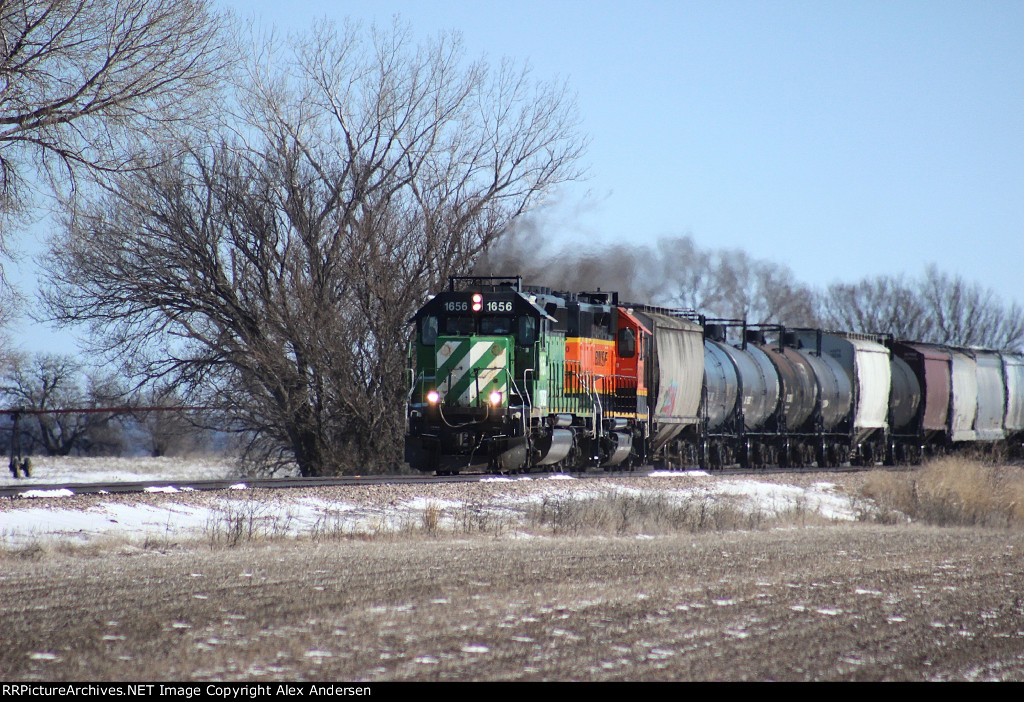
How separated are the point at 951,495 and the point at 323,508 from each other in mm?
10501

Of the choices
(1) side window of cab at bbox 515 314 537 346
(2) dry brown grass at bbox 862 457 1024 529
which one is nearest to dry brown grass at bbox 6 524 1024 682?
(2) dry brown grass at bbox 862 457 1024 529

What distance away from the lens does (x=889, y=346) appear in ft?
106

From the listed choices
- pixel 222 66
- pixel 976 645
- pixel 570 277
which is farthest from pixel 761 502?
pixel 570 277

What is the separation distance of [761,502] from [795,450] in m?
11.6

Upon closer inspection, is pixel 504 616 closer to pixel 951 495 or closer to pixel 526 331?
pixel 526 331

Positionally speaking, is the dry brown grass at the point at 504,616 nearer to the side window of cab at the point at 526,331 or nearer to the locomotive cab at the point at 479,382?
the locomotive cab at the point at 479,382

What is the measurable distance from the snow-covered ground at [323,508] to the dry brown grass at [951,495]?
0.91 metres

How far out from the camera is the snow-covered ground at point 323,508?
1089 centimetres

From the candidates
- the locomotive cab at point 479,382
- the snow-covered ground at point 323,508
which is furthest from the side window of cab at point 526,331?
the snow-covered ground at point 323,508

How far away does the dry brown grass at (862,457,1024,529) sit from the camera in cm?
1648

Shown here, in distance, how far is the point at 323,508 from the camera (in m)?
13.0

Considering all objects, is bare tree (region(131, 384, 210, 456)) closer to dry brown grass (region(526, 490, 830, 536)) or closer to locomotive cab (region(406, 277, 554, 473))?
locomotive cab (region(406, 277, 554, 473))

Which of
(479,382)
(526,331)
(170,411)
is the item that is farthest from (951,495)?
(170,411)
